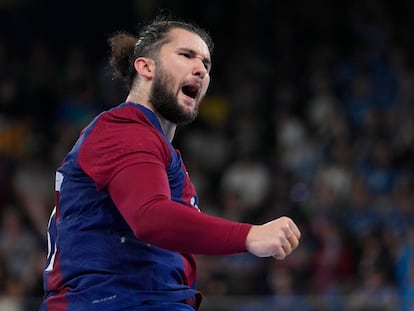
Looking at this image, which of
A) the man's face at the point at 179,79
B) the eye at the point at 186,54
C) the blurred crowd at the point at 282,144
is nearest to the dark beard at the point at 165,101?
the man's face at the point at 179,79

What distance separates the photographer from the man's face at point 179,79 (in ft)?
11.9

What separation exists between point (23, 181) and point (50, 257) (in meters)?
7.59

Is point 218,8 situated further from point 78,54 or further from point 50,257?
point 50,257

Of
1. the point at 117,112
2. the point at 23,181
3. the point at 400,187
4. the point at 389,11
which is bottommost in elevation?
the point at 23,181

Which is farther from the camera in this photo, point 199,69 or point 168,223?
point 199,69

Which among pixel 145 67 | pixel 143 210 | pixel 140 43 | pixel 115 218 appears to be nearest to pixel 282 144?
pixel 140 43

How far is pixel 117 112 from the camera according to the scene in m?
3.52

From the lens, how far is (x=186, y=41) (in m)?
3.71

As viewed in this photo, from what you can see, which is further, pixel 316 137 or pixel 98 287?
pixel 316 137

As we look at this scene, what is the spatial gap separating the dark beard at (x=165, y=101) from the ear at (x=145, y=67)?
45 mm

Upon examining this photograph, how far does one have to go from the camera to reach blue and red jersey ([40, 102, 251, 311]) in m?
3.16

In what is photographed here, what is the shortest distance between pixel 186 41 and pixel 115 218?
0.76 meters

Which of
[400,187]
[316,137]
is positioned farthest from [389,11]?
[400,187]

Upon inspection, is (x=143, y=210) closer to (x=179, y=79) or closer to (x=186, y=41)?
(x=179, y=79)
